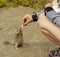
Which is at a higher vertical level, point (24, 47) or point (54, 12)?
point (54, 12)

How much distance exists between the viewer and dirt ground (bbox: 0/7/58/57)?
3963 millimetres

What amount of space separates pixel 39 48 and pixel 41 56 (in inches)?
11.2

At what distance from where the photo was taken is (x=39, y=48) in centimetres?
411

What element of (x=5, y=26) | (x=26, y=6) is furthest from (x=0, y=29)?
(x=26, y=6)

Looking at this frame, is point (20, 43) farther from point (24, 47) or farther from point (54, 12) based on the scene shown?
point (54, 12)

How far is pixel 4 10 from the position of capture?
6.20 meters

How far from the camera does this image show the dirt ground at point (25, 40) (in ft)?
13.0

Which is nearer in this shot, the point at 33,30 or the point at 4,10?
the point at 33,30

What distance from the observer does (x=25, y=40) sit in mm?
4449

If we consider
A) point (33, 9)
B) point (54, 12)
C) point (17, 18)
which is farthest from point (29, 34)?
point (54, 12)

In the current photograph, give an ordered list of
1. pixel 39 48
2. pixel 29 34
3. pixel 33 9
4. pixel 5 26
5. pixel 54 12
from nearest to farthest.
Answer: pixel 54 12 → pixel 39 48 → pixel 29 34 → pixel 5 26 → pixel 33 9

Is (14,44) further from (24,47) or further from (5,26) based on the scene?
(5,26)

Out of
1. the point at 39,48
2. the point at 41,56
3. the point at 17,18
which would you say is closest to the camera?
the point at 41,56

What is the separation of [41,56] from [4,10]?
2611mm
